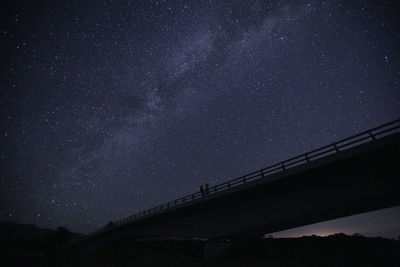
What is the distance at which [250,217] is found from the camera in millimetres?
16141

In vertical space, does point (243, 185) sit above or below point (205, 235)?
above

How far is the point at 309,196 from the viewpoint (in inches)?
525

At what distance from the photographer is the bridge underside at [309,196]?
10883 mm

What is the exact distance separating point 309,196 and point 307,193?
0.21 metres

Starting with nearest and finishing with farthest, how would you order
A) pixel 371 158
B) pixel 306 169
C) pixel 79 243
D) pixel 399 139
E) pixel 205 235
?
pixel 399 139 < pixel 371 158 < pixel 306 169 < pixel 205 235 < pixel 79 243

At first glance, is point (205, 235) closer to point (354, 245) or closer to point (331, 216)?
point (331, 216)

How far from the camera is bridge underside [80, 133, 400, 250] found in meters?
10.9

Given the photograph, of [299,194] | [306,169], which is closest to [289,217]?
[299,194]

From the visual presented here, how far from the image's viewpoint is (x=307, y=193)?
13.5 meters

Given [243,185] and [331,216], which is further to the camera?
[243,185]

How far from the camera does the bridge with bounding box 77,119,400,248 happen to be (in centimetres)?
1088

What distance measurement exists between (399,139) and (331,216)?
263 inches

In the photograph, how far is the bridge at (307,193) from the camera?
10.9 m

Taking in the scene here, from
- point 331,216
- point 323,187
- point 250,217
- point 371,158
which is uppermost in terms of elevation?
point 371,158
